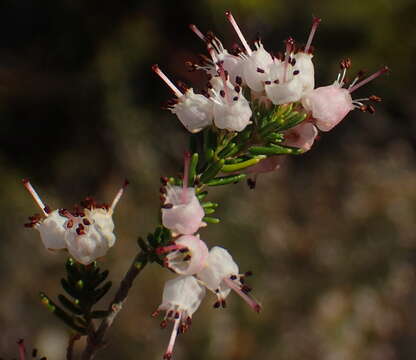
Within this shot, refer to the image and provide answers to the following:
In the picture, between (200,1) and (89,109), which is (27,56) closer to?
(89,109)

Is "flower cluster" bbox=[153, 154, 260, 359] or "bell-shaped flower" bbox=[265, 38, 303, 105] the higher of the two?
"bell-shaped flower" bbox=[265, 38, 303, 105]

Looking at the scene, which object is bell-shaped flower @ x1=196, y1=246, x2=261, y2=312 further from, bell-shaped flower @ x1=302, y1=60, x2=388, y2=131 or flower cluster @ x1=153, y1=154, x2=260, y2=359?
bell-shaped flower @ x1=302, y1=60, x2=388, y2=131

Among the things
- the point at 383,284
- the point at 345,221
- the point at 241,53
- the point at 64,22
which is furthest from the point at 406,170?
the point at 241,53

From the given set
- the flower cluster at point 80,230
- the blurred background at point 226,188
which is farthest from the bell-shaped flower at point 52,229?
the blurred background at point 226,188

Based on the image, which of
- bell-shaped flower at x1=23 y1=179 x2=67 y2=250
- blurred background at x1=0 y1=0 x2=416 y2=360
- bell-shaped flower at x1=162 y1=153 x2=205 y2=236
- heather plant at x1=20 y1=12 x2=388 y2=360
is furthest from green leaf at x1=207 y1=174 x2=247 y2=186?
blurred background at x1=0 y1=0 x2=416 y2=360

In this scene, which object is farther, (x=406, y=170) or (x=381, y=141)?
(x=381, y=141)

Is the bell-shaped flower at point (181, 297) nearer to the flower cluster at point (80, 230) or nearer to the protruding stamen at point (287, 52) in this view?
the flower cluster at point (80, 230)

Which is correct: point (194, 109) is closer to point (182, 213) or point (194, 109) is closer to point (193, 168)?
point (193, 168)
